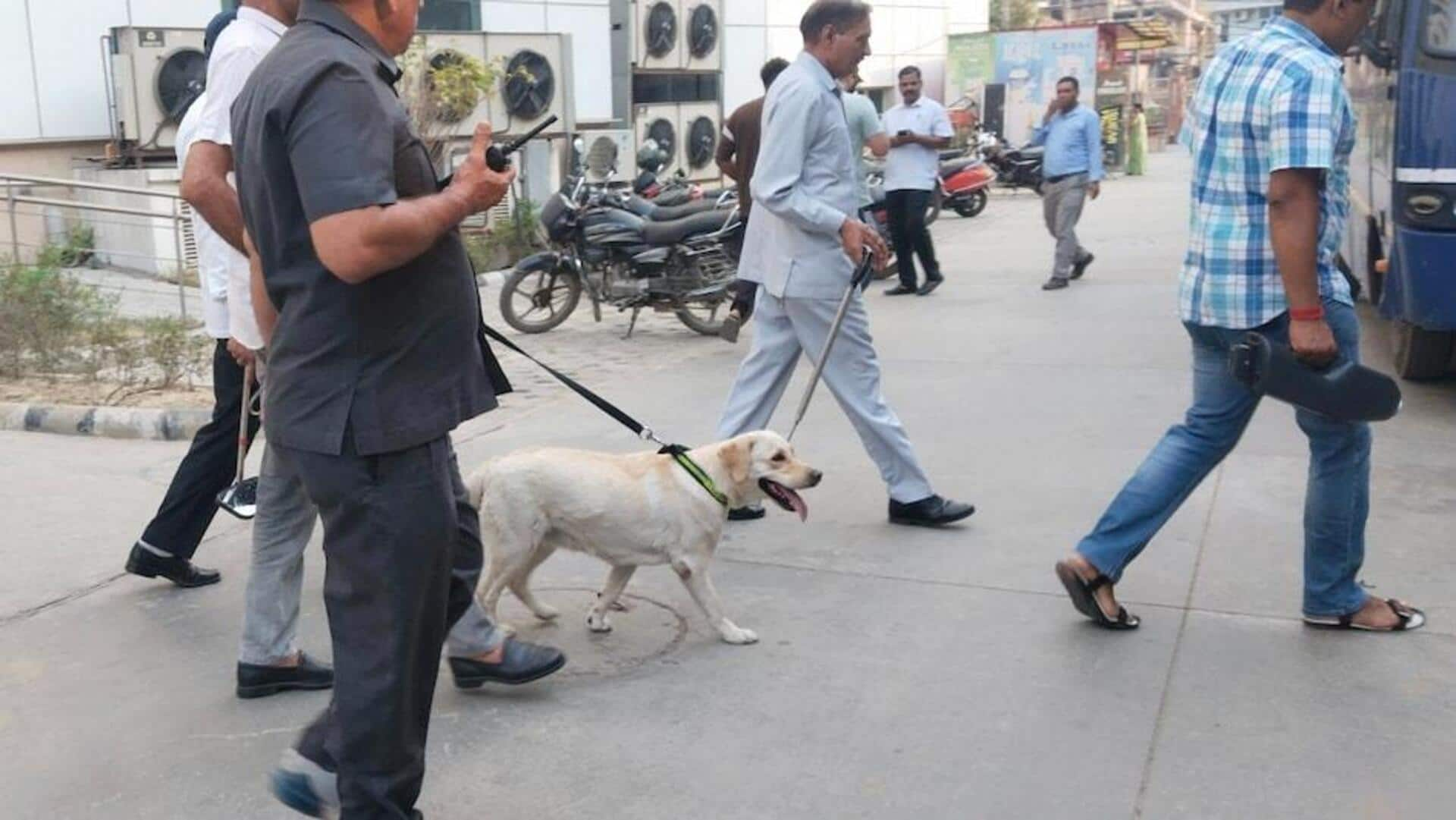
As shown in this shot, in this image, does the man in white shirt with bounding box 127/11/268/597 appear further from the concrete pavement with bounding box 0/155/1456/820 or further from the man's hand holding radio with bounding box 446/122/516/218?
the man's hand holding radio with bounding box 446/122/516/218

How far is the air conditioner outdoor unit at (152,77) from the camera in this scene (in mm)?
12680

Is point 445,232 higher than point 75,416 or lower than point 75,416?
higher

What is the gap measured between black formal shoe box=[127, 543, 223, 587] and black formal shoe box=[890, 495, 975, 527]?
8.17 feet

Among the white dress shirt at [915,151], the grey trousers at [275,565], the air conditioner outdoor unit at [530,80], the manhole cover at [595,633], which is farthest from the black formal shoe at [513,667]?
the air conditioner outdoor unit at [530,80]

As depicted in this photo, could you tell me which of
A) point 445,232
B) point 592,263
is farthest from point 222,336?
point 592,263

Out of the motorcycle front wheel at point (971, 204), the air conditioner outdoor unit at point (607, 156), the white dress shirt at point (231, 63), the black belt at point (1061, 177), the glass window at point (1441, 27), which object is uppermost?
the glass window at point (1441, 27)

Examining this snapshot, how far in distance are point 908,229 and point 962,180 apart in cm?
810

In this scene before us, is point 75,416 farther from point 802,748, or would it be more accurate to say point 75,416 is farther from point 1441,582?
point 1441,582

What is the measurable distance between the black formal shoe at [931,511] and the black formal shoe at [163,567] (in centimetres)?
249

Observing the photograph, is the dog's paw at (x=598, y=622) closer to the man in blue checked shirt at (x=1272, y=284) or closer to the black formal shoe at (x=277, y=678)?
the black formal shoe at (x=277, y=678)

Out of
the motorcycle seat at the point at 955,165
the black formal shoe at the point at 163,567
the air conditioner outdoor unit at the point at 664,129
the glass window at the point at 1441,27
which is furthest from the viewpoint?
the air conditioner outdoor unit at the point at 664,129

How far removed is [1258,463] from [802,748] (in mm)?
3444

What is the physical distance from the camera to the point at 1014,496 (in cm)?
578

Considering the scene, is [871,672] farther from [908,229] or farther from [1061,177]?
[1061,177]
